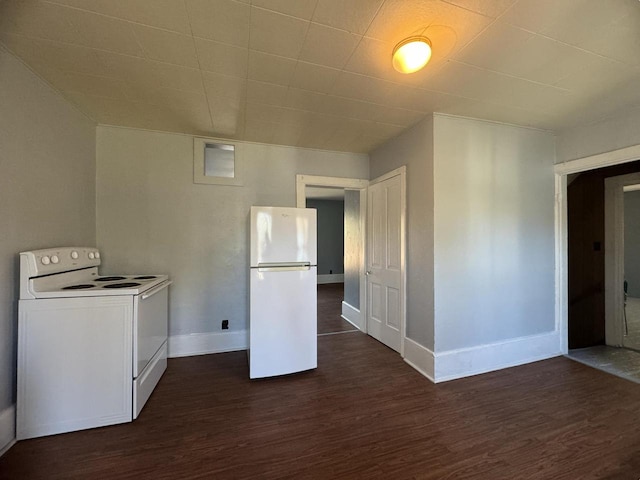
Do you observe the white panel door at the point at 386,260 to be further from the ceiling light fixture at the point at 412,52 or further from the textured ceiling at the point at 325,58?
the ceiling light fixture at the point at 412,52

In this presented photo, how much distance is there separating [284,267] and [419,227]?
1.45 m

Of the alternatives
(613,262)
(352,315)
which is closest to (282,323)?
(352,315)

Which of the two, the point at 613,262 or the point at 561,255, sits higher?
the point at 561,255

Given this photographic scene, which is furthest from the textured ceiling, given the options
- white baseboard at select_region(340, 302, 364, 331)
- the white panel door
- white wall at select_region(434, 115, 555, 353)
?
white baseboard at select_region(340, 302, 364, 331)

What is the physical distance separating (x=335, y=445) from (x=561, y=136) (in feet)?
12.6

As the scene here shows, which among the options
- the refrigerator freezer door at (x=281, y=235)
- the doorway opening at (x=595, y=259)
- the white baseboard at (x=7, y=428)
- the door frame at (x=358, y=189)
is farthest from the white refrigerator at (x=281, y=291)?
the doorway opening at (x=595, y=259)

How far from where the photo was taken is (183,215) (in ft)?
9.77

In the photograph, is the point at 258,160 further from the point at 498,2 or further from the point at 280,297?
the point at 498,2

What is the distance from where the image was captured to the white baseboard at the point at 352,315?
12.7ft

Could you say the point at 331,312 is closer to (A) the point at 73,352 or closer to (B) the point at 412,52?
(A) the point at 73,352

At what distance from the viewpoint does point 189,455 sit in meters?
1.56

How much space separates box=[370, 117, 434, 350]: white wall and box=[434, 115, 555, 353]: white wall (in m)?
0.08

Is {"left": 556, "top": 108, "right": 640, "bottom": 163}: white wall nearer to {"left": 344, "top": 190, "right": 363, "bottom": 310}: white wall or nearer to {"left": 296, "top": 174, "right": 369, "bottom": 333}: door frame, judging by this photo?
{"left": 296, "top": 174, "right": 369, "bottom": 333}: door frame

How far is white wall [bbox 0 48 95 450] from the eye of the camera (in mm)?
1646
